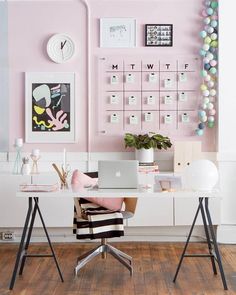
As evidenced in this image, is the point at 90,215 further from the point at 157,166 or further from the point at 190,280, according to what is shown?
the point at 157,166

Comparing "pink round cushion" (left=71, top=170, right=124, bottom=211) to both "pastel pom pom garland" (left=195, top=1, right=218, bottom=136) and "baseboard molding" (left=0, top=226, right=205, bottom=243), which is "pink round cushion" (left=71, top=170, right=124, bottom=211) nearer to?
"baseboard molding" (left=0, top=226, right=205, bottom=243)

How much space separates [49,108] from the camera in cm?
548

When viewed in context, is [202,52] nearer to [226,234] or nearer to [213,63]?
[213,63]

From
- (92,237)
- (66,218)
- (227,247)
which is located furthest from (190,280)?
(66,218)

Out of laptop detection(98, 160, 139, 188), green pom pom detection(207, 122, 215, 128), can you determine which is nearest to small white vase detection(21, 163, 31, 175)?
laptop detection(98, 160, 139, 188)

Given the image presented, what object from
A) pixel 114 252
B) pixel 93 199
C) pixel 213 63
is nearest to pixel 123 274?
pixel 114 252

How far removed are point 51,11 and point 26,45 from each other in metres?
0.42

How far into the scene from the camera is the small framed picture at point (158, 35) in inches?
215

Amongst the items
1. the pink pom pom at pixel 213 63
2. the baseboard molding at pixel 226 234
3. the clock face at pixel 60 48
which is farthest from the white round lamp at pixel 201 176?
Answer: the clock face at pixel 60 48

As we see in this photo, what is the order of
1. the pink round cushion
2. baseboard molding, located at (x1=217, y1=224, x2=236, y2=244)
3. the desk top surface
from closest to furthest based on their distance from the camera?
the desk top surface
the pink round cushion
baseboard molding, located at (x1=217, y1=224, x2=236, y2=244)

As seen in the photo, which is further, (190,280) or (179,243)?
(179,243)

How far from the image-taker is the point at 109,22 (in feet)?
17.9

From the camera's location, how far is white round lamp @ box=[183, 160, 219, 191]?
12.8 ft

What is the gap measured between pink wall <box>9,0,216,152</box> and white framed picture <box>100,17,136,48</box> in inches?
1.9
